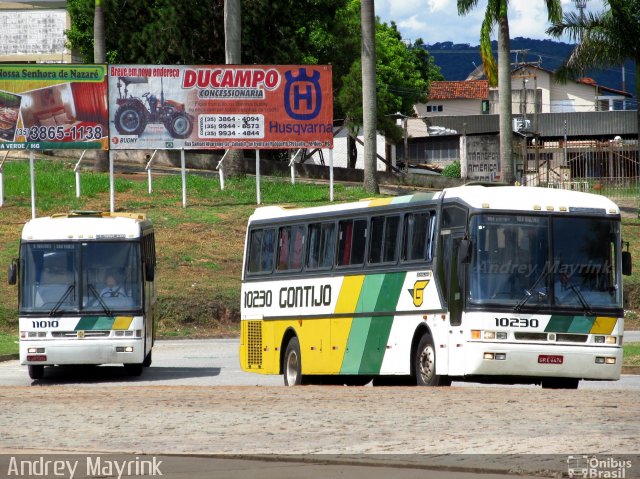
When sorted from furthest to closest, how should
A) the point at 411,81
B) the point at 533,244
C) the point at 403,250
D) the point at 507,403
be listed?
the point at 411,81
the point at 403,250
the point at 533,244
the point at 507,403

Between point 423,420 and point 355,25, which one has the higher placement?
point 355,25

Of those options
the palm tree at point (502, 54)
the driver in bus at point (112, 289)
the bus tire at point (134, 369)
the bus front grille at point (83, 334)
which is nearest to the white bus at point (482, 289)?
the bus front grille at point (83, 334)

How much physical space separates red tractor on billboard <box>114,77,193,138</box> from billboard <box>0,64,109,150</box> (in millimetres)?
516

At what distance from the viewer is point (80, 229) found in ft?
80.7

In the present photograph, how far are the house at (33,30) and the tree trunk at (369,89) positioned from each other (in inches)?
1628

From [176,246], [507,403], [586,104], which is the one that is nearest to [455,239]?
[507,403]

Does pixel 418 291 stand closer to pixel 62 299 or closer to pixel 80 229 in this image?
pixel 62 299

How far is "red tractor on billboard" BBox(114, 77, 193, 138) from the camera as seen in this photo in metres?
41.5

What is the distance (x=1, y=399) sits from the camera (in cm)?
1680

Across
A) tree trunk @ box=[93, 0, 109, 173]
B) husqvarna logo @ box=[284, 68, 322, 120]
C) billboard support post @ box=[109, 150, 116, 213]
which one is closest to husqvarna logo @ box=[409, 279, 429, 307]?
billboard support post @ box=[109, 150, 116, 213]

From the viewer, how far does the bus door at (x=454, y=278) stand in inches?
726

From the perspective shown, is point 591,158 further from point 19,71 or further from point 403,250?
point 403,250

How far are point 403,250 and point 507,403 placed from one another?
583 cm

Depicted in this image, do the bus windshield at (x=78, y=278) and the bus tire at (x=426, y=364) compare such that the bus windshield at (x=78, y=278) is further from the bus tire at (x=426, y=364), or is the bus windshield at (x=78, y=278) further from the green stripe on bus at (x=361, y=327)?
the bus tire at (x=426, y=364)
